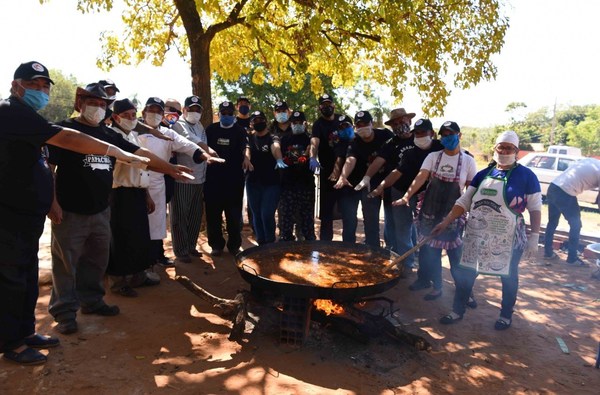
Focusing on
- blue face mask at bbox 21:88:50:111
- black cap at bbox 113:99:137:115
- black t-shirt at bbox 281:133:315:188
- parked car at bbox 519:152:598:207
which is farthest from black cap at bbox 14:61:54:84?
parked car at bbox 519:152:598:207

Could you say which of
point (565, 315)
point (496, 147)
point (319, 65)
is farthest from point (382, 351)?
point (319, 65)

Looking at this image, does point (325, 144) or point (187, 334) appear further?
point (325, 144)

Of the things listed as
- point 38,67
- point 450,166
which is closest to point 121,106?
point 38,67

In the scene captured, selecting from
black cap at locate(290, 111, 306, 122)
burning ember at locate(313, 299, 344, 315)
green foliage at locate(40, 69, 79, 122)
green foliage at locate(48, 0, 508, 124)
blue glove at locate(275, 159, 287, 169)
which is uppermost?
green foliage at locate(40, 69, 79, 122)

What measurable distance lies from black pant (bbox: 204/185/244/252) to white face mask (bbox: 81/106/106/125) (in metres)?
2.27

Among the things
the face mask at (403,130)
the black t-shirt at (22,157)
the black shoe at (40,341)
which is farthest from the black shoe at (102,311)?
the face mask at (403,130)

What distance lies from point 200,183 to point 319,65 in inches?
221

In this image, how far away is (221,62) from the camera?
32.2 ft

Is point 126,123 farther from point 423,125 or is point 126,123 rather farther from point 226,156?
point 423,125

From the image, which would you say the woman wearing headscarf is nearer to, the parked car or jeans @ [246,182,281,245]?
jeans @ [246,182,281,245]

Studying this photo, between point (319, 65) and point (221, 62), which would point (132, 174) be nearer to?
Answer: point (221, 62)

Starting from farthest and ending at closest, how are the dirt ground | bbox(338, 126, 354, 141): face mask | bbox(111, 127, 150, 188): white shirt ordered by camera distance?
bbox(338, 126, 354, 141): face mask < bbox(111, 127, 150, 188): white shirt < the dirt ground

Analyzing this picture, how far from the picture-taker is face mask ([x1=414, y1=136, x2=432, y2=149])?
4.96 metres

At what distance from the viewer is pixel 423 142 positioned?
497 centimetres
